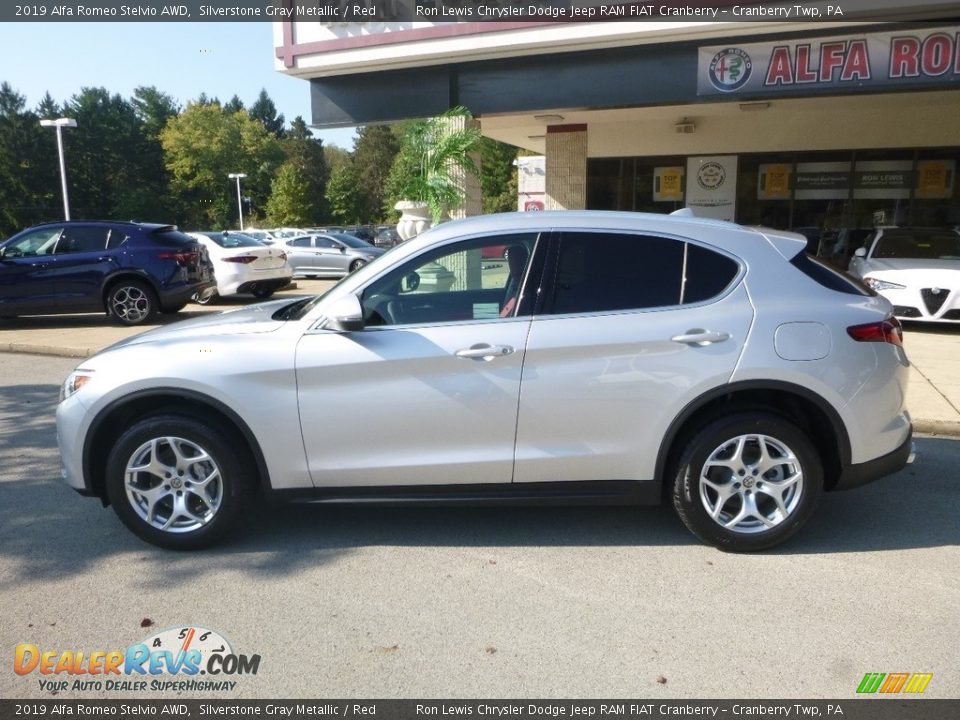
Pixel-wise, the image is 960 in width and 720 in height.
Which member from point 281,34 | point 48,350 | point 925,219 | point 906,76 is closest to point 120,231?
point 48,350

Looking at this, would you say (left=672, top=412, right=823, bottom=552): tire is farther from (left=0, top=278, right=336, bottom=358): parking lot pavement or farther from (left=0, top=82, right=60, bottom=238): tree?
(left=0, top=82, right=60, bottom=238): tree

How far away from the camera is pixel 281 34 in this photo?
14203 millimetres

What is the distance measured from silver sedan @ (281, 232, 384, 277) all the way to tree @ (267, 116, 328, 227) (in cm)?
4166

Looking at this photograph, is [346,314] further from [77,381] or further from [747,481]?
[747,481]

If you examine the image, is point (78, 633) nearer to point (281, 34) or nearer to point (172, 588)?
point (172, 588)

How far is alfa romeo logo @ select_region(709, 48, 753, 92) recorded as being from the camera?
39.2ft

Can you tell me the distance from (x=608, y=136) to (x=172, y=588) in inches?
685

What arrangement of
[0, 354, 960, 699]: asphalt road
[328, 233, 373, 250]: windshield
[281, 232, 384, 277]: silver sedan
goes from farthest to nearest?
[328, 233, 373, 250]: windshield → [281, 232, 384, 277]: silver sedan → [0, 354, 960, 699]: asphalt road

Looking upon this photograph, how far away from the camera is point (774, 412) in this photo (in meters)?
3.96

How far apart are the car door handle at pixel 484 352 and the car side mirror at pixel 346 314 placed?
52 cm

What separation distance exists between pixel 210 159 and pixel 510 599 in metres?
83.7

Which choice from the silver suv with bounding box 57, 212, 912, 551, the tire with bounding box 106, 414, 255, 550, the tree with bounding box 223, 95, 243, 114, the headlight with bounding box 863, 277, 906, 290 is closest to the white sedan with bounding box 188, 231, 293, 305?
the headlight with bounding box 863, 277, 906, 290

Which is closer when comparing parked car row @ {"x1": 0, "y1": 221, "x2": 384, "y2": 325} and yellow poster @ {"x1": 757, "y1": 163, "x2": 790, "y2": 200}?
parked car row @ {"x1": 0, "y1": 221, "x2": 384, "y2": 325}

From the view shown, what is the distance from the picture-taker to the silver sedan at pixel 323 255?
22797mm
